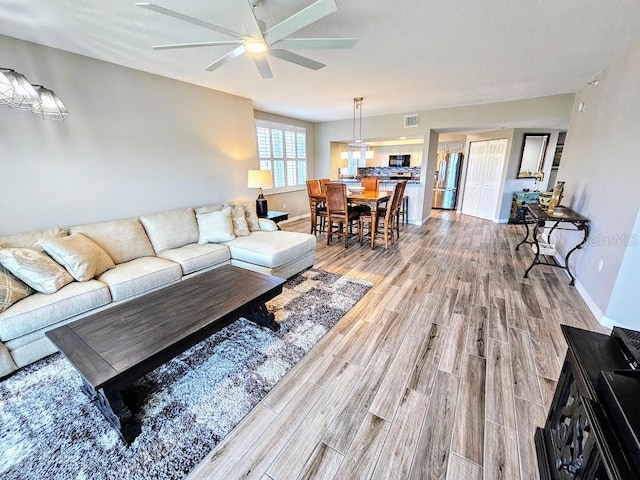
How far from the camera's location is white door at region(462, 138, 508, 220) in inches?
250

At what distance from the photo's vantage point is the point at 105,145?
2889 millimetres

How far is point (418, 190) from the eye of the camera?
20.1 feet

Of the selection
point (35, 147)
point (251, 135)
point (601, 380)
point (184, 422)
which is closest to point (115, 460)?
point (184, 422)

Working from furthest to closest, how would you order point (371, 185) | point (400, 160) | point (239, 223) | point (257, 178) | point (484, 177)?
1. point (400, 160)
2. point (484, 177)
3. point (371, 185)
4. point (257, 178)
5. point (239, 223)

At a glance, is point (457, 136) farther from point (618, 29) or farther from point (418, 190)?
point (618, 29)

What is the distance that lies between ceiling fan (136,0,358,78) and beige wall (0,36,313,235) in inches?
58.8

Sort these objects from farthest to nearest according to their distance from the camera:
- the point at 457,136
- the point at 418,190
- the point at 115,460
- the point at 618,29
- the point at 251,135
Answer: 1. the point at 457,136
2. the point at 418,190
3. the point at 251,135
4. the point at 618,29
5. the point at 115,460

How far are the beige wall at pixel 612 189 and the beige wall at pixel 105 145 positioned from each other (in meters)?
4.62

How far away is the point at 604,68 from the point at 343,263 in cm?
383

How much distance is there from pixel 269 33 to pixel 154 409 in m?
2.46

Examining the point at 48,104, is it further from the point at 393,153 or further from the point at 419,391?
the point at 393,153

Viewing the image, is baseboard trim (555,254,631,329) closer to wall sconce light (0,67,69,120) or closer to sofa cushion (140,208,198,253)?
sofa cushion (140,208,198,253)

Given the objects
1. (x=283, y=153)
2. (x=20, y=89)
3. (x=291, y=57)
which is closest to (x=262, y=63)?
(x=291, y=57)

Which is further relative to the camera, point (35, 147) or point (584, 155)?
point (584, 155)
